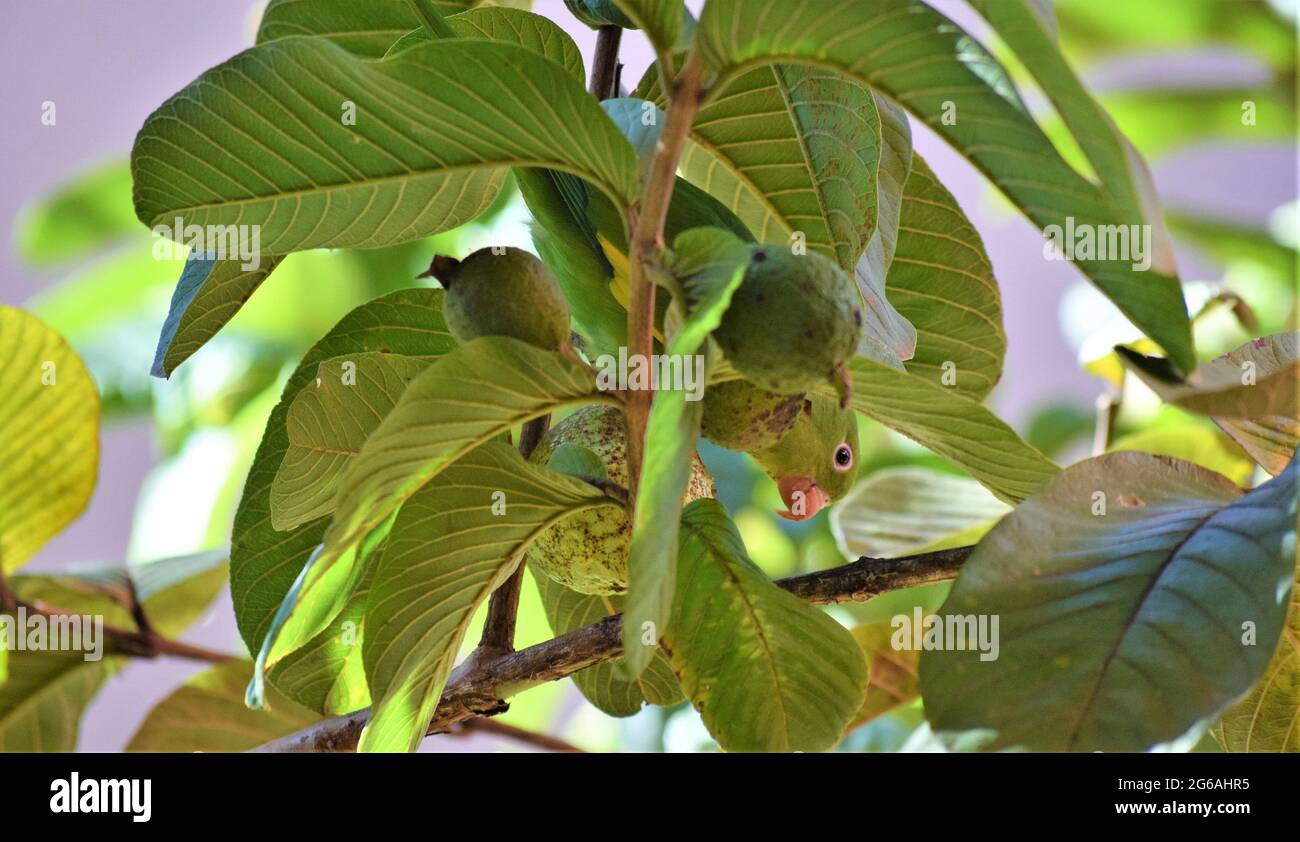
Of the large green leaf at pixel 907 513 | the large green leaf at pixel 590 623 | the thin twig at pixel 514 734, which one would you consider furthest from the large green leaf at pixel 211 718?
the large green leaf at pixel 907 513

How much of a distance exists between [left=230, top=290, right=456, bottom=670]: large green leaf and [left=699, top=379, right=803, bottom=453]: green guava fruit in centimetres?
17

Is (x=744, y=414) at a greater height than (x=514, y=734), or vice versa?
(x=744, y=414)

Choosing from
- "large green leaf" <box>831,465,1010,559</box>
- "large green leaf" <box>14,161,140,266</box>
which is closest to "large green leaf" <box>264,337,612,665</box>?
"large green leaf" <box>831,465,1010,559</box>

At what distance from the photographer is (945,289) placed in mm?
569

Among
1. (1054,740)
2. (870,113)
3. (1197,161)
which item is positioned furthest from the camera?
(1197,161)

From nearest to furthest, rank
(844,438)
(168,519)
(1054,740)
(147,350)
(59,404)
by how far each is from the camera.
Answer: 1. (1054,740)
2. (844,438)
3. (59,404)
4. (168,519)
5. (147,350)

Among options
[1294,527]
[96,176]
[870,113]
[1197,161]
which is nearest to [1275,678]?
[1294,527]

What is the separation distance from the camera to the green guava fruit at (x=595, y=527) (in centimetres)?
42

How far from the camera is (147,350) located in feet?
4.00

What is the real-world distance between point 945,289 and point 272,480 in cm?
33

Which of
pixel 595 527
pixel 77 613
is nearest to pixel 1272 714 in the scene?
pixel 595 527

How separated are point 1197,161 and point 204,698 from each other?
97.8 inches

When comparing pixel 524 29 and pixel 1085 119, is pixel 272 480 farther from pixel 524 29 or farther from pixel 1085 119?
pixel 1085 119
